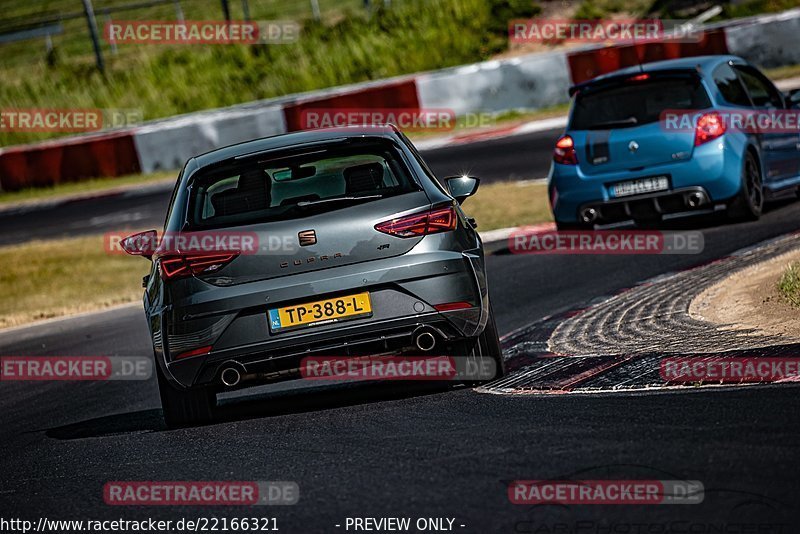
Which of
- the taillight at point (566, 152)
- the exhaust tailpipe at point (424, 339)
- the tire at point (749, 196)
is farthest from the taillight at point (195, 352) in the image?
the tire at point (749, 196)

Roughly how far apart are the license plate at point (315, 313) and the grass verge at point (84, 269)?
352 inches

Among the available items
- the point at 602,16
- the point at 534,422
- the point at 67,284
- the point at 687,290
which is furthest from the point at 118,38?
the point at 534,422

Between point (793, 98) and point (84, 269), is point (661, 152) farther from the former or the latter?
point (84, 269)

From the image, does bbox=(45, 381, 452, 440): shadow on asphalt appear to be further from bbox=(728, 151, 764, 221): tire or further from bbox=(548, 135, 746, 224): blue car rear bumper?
bbox=(728, 151, 764, 221): tire

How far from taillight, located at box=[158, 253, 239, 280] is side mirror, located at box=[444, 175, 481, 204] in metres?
1.52

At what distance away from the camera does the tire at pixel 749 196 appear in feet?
42.4

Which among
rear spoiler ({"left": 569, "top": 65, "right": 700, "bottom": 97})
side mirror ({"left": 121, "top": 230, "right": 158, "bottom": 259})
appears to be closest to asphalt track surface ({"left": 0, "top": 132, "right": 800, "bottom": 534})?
side mirror ({"left": 121, "top": 230, "right": 158, "bottom": 259})

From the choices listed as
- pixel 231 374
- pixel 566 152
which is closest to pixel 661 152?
pixel 566 152

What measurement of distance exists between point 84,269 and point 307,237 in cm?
1247

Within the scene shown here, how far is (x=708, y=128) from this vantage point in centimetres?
1282

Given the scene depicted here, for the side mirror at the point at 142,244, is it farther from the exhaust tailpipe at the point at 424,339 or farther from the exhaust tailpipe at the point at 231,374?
the exhaust tailpipe at the point at 424,339

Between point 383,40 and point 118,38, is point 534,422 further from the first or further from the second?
point 118,38

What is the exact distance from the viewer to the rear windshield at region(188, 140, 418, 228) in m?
7.32

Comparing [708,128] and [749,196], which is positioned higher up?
[708,128]
